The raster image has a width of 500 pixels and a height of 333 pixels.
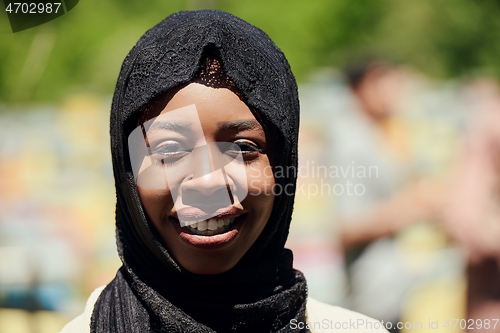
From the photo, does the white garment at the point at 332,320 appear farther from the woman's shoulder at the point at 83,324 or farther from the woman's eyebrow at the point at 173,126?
the woman's eyebrow at the point at 173,126

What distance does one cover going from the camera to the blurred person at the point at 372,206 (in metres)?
3.94

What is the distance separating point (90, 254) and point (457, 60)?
289 inches

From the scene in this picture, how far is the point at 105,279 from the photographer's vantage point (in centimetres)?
503

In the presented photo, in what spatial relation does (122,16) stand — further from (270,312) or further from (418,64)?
(270,312)

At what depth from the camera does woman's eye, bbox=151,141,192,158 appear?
1.49 metres

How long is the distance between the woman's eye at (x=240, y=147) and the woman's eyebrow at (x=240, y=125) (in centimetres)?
4

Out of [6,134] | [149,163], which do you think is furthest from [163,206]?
[6,134]

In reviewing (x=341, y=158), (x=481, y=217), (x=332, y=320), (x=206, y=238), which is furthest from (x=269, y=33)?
(x=206, y=238)

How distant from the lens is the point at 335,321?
184cm

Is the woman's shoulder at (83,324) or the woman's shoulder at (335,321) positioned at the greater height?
the woman's shoulder at (83,324)

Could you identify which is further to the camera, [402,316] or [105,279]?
[105,279]

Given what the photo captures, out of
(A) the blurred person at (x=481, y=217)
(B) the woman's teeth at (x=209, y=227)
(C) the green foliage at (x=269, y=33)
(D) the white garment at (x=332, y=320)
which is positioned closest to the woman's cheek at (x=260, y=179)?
(B) the woman's teeth at (x=209, y=227)

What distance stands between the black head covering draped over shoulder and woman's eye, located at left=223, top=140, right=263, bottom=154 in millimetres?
74

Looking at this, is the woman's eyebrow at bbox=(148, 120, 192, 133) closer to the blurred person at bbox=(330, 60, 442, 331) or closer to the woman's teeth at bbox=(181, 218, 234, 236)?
the woman's teeth at bbox=(181, 218, 234, 236)
